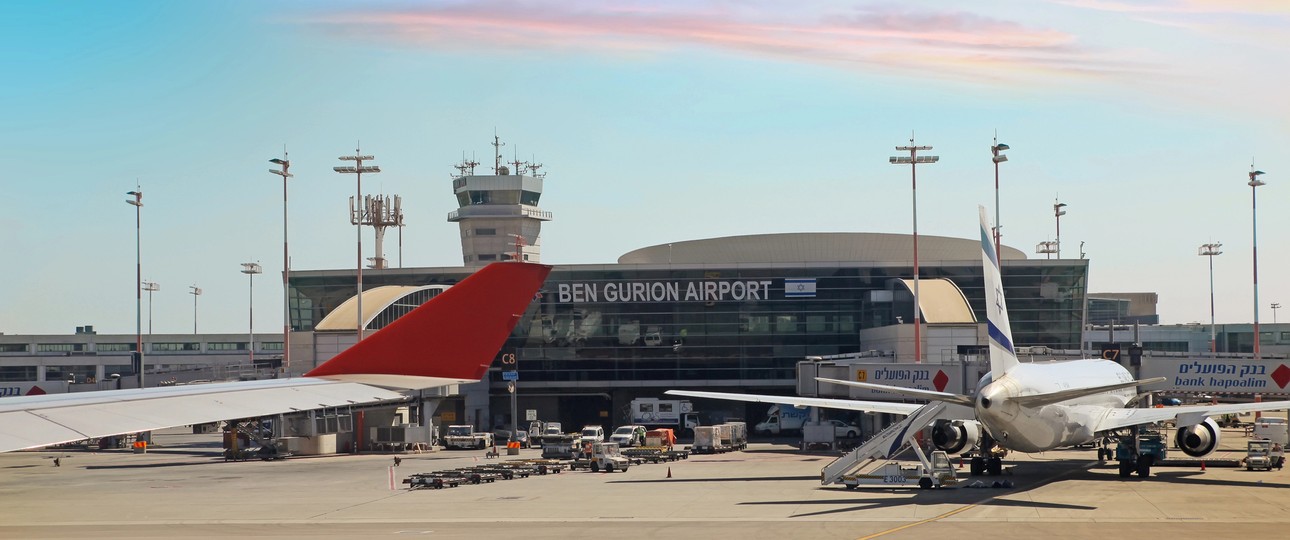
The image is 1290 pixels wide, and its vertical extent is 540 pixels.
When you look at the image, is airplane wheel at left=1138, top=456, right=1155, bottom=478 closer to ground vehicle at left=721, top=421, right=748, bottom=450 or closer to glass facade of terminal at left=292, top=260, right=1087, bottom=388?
ground vehicle at left=721, top=421, right=748, bottom=450

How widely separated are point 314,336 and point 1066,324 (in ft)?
198

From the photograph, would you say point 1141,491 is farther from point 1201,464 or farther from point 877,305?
point 877,305

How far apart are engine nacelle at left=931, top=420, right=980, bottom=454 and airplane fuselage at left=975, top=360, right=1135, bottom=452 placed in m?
3.27

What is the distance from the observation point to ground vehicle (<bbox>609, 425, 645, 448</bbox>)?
Answer: 232 feet

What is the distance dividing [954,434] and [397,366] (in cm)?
3094

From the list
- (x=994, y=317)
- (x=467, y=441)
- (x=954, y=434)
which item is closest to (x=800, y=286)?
(x=467, y=441)

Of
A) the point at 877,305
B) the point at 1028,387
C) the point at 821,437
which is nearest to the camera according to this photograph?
the point at 1028,387

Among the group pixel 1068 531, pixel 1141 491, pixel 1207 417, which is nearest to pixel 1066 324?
pixel 1207 417

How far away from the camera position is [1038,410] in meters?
40.6

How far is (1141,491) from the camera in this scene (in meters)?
41.8

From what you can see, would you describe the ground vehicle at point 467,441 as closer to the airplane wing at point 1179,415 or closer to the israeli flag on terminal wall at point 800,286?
the israeli flag on terminal wall at point 800,286

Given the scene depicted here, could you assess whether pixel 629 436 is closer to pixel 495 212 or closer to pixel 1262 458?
pixel 1262 458

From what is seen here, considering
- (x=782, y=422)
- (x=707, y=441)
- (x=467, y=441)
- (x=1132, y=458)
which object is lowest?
(x=782, y=422)

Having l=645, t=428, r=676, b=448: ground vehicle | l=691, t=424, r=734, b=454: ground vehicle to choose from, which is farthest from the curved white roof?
l=691, t=424, r=734, b=454: ground vehicle
